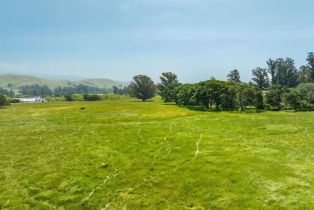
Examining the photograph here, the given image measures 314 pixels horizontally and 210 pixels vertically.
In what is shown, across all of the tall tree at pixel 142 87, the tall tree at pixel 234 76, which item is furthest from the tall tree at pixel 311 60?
the tall tree at pixel 142 87

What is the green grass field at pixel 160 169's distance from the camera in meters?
22.6

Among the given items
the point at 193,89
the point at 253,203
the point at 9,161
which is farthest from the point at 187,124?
the point at 193,89

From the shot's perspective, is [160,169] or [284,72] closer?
[160,169]

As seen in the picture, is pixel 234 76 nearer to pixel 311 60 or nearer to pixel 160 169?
pixel 311 60

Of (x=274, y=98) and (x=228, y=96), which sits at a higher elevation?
(x=228, y=96)

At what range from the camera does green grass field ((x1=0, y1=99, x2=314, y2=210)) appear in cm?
2256

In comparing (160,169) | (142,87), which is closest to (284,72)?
(142,87)

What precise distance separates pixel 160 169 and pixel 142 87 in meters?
123

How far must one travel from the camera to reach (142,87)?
151000 mm

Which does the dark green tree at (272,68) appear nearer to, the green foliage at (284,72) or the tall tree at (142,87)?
the green foliage at (284,72)

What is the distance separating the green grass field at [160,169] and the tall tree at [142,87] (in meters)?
103

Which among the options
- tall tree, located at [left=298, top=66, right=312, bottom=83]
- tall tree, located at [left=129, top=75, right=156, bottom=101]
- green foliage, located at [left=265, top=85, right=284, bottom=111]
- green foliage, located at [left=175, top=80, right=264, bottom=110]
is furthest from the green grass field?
tall tree, located at [left=298, top=66, right=312, bottom=83]

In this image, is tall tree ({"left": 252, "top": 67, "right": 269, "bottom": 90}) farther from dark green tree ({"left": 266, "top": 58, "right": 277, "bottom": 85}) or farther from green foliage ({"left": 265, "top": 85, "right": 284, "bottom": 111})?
green foliage ({"left": 265, "top": 85, "right": 284, "bottom": 111})

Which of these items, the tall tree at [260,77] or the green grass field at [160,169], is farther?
the tall tree at [260,77]
